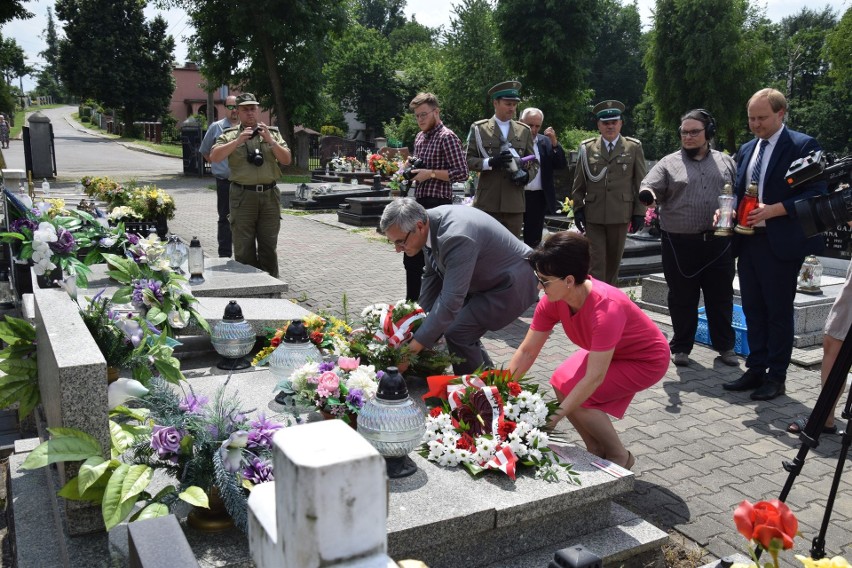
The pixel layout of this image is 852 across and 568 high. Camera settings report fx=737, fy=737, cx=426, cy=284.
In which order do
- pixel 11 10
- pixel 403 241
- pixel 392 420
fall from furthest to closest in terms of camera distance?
1. pixel 11 10
2. pixel 403 241
3. pixel 392 420

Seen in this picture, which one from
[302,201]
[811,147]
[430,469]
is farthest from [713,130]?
[302,201]

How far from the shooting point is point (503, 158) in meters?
7.06

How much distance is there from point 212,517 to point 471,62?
38.7 metres

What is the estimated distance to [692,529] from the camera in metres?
3.45

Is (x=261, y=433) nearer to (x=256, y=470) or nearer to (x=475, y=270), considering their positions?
(x=256, y=470)

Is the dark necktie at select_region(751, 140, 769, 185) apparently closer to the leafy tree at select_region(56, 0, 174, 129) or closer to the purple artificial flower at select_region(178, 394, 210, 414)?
the purple artificial flower at select_region(178, 394, 210, 414)

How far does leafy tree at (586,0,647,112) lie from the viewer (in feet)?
217

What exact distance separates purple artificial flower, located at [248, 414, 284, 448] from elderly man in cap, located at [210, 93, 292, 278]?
14.6ft

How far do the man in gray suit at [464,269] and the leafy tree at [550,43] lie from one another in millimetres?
30331

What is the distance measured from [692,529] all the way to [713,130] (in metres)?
3.41

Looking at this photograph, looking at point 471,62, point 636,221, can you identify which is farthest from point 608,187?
point 471,62

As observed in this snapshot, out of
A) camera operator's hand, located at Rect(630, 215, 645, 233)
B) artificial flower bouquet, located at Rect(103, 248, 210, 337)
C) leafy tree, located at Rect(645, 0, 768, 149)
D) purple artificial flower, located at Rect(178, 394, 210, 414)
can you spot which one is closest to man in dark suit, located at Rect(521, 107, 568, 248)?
camera operator's hand, located at Rect(630, 215, 645, 233)

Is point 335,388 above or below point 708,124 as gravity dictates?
below

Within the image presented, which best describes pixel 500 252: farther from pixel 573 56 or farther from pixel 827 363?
pixel 573 56
